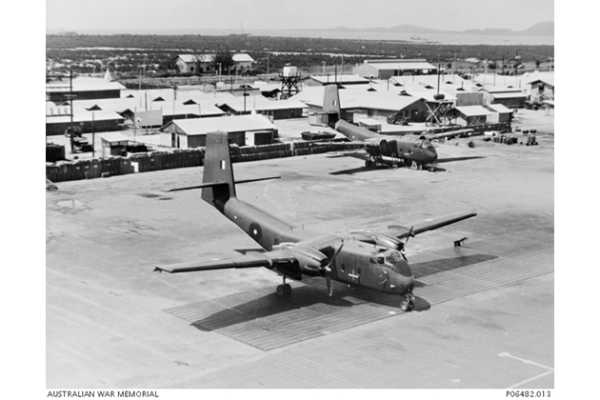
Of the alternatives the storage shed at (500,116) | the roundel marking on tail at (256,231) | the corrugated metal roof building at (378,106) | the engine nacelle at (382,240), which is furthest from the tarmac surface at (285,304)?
the storage shed at (500,116)

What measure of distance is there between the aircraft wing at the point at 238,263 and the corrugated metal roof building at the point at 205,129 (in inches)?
2199

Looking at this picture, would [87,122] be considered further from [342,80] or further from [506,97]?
[506,97]

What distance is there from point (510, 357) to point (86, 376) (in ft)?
61.9

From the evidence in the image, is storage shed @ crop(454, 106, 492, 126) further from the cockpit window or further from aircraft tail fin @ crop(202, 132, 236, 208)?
the cockpit window

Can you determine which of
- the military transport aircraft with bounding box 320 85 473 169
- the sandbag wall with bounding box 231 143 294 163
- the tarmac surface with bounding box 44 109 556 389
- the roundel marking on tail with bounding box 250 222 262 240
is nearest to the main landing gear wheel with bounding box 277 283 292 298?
the tarmac surface with bounding box 44 109 556 389

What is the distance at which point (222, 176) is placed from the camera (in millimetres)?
49875

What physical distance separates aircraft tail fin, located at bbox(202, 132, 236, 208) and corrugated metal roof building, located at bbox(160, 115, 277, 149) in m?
45.1

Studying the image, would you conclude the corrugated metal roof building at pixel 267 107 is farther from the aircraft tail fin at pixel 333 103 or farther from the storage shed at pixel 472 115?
the storage shed at pixel 472 115

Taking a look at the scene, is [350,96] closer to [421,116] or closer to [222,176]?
[421,116]

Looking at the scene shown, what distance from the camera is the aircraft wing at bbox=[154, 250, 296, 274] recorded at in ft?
120

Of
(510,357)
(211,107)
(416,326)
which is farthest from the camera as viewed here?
(211,107)

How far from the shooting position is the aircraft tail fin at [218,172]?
163ft

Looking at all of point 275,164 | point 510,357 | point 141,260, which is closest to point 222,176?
point 141,260

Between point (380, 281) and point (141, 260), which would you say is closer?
point (380, 281)
